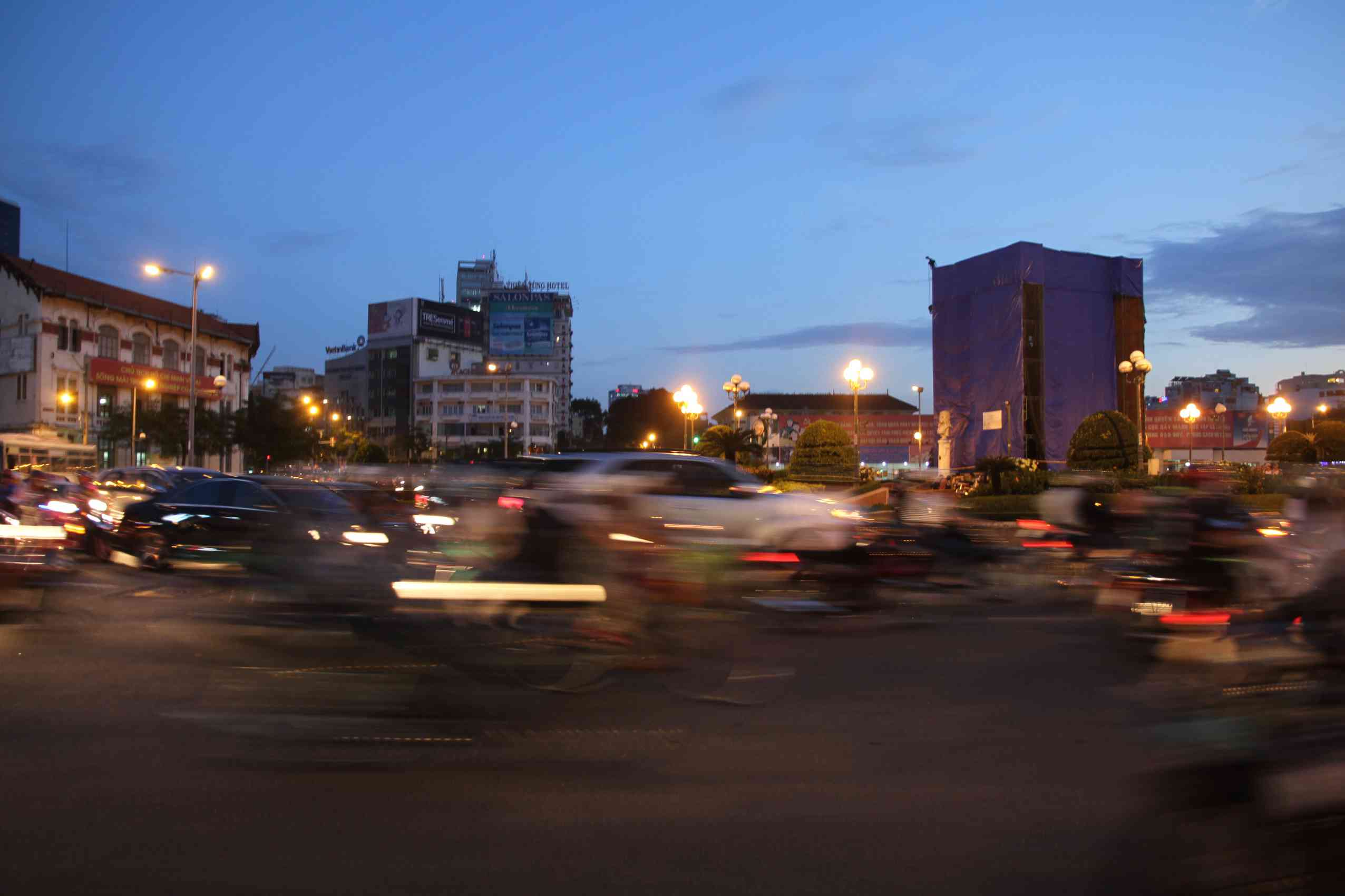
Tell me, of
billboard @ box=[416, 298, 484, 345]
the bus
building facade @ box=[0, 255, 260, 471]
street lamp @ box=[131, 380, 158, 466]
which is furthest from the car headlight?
billboard @ box=[416, 298, 484, 345]

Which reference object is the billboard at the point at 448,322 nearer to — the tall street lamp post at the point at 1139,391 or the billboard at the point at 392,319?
the billboard at the point at 392,319

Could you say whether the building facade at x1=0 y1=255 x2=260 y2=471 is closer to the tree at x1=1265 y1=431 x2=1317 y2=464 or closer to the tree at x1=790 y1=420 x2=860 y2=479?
the tree at x1=790 y1=420 x2=860 y2=479

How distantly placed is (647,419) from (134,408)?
2115 inches

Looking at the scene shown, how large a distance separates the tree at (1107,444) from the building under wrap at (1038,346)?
27.9 feet

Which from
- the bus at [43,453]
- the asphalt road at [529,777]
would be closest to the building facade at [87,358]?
the bus at [43,453]

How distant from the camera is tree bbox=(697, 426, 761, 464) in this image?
37.3 metres

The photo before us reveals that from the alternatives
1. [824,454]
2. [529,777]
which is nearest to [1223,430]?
[824,454]

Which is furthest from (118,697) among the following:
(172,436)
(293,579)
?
(172,436)

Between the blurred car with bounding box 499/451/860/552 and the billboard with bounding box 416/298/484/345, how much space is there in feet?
319

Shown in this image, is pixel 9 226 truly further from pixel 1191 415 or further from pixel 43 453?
pixel 1191 415

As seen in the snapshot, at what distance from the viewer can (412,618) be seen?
20.1ft

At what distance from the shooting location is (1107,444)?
3206 cm

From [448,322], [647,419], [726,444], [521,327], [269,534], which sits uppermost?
[448,322]

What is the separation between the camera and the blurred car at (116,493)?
13250 mm
